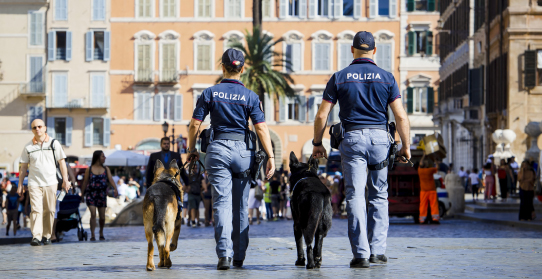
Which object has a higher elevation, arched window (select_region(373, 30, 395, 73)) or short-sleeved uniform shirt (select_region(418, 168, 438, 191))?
arched window (select_region(373, 30, 395, 73))

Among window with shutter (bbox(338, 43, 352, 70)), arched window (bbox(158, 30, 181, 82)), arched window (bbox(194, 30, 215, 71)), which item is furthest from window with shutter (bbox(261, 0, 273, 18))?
arched window (bbox(158, 30, 181, 82))

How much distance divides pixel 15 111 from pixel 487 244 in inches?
2251

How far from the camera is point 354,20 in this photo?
6600 cm

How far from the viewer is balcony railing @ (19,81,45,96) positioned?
66.2 metres

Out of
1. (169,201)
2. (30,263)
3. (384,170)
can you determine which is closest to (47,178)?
(30,263)

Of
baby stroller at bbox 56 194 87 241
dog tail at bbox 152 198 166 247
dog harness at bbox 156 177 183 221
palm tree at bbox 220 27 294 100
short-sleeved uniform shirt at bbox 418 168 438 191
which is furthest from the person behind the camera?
palm tree at bbox 220 27 294 100

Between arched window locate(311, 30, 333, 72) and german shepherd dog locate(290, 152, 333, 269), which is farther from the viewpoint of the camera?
arched window locate(311, 30, 333, 72)

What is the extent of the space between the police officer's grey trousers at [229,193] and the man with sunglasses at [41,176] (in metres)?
5.58

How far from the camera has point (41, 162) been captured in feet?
47.1

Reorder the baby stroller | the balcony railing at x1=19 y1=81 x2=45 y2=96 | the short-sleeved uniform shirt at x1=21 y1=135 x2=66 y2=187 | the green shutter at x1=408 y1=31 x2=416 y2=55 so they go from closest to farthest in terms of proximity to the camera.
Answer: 1. the short-sleeved uniform shirt at x1=21 y1=135 x2=66 y2=187
2. the baby stroller
3. the green shutter at x1=408 y1=31 x2=416 y2=55
4. the balcony railing at x1=19 y1=81 x2=45 y2=96

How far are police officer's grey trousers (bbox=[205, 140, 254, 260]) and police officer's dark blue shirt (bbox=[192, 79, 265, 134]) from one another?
0.16m

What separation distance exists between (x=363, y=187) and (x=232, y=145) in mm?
1227

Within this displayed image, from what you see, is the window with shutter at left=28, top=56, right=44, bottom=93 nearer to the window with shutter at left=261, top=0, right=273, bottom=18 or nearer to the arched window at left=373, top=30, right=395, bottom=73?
the window with shutter at left=261, top=0, right=273, bottom=18

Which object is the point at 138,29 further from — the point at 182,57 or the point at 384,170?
the point at 384,170
